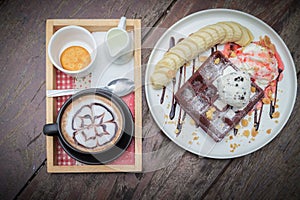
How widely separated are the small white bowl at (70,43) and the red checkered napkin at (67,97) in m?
0.04

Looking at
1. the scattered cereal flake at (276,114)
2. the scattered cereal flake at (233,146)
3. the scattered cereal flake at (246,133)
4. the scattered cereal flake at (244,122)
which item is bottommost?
the scattered cereal flake at (233,146)

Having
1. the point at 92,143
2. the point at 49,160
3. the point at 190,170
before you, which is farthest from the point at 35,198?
the point at 190,170

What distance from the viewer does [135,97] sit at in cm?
126

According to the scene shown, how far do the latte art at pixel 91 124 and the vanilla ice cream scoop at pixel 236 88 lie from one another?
0.32 m

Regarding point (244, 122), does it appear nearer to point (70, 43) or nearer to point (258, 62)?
point (258, 62)

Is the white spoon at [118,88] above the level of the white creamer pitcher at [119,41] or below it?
below

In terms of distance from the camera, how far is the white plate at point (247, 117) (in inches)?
50.3

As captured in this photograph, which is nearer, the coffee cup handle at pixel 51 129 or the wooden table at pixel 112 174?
the coffee cup handle at pixel 51 129

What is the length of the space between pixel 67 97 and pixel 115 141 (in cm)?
21

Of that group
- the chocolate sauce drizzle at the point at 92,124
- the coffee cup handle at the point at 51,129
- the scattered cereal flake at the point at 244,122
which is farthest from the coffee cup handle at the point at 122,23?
the scattered cereal flake at the point at 244,122

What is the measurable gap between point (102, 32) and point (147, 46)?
0.47ft

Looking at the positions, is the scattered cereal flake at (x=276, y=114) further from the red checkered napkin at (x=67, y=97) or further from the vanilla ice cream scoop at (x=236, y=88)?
the red checkered napkin at (x=67, y=97)

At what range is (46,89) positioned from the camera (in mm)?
1261

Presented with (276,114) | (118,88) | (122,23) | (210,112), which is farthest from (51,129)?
(276,114)
